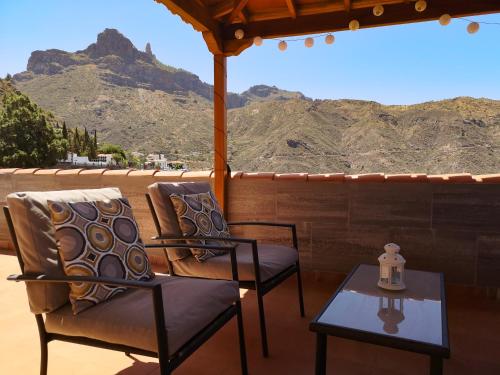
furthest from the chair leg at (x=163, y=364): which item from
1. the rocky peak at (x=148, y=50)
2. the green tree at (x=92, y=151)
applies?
the rocky peak at (x=148, y=50)

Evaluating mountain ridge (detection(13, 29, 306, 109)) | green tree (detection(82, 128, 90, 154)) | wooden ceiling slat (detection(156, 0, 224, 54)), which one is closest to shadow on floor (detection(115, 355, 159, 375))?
wooden ceiling slat (detection(156, 0, 224, 54))

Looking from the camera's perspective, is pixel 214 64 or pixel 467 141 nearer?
pixel 214 64

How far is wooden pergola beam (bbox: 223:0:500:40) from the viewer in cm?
275

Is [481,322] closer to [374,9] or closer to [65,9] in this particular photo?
[374,9]

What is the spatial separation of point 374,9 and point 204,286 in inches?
97.6

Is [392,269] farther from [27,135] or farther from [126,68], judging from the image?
[126,68]

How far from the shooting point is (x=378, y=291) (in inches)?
65.6

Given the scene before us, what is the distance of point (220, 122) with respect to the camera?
3.43 m

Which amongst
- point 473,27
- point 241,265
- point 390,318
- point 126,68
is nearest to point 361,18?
point 473,27

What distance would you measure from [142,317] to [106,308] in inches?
7.3

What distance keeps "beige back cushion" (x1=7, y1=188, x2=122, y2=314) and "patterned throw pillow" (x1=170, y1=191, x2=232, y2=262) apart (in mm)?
826

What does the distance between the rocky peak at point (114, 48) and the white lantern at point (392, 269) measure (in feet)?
114

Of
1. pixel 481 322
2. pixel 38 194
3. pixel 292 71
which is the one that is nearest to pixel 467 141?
pixel 481 322

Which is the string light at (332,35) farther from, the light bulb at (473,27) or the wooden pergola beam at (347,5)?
the wooden pergola beam at (347,5)
